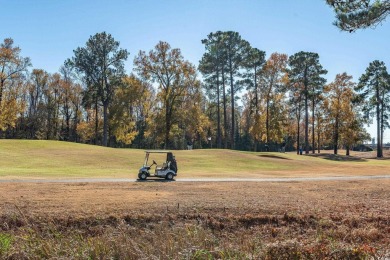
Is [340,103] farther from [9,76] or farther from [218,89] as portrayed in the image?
[9,76]

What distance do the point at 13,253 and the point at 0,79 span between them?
53.4 m

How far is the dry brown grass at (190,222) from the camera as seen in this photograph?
25.2 feet

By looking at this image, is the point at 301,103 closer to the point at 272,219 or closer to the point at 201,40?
the point at 201,40

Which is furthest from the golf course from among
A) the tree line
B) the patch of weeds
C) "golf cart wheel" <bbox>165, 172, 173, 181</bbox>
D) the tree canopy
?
the tree line

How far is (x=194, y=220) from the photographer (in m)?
11.9

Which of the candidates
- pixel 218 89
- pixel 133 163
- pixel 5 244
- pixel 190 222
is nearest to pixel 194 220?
pixel 190 222

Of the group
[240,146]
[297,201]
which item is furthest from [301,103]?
[297,201]

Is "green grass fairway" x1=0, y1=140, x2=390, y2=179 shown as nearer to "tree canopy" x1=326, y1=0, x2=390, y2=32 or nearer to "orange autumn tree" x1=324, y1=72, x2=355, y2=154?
"tree canopy" x1=326, y1=0, x2=390, y2=32

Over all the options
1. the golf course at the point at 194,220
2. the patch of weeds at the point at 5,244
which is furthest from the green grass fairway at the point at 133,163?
the patch of weeds at the point at 5,244

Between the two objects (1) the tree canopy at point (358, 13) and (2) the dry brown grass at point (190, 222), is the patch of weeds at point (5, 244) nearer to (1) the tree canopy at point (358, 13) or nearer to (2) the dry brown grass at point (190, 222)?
(2) the dry brown grass at point (190, 222)

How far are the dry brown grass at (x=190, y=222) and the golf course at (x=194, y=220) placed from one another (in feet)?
0.10

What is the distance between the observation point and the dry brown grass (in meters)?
7.69

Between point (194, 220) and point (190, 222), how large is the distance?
0.44 ft

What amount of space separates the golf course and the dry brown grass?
A: 3 centimetres
